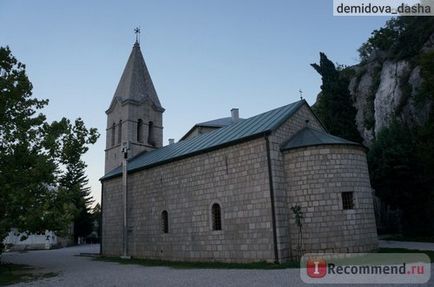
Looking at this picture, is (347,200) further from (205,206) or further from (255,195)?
(205,206)

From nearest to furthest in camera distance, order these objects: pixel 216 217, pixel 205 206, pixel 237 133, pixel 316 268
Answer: pixel 316 268 → pixel 216 217 → pixel 205 206 → pixel 237 133

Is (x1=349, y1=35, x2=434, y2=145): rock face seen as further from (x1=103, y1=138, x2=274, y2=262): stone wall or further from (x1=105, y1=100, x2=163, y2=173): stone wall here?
(x1=105, y1=100, x2=163, y2=173): stone wall

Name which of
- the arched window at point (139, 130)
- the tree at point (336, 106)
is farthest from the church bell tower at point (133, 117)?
the tree at point (336, 106)

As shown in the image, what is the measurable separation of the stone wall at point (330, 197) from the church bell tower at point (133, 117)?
15613 millimetres

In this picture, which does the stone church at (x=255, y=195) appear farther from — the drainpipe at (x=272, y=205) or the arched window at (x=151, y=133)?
the arched window at (x=151, y=133)

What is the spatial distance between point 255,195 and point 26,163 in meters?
10.8

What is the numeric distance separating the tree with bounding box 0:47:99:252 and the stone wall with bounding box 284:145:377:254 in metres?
10.5

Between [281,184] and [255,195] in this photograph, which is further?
[255,195]

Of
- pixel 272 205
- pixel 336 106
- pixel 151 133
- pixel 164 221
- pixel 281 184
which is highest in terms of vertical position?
pixel 336 106

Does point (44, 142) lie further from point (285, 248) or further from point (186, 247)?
point (285, 248)

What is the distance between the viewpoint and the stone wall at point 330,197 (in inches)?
582

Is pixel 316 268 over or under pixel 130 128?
under

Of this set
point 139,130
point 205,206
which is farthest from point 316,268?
point 139,130

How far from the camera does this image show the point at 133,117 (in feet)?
92.9
